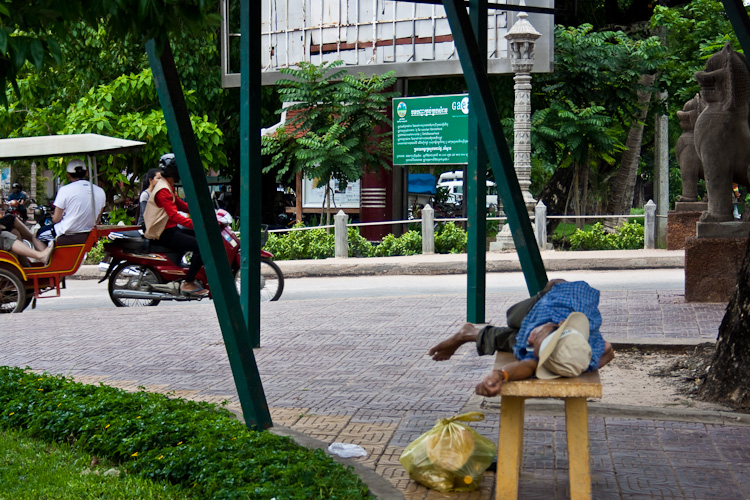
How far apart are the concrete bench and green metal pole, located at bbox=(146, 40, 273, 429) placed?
5.09ft

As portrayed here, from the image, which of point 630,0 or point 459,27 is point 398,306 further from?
point 630,0

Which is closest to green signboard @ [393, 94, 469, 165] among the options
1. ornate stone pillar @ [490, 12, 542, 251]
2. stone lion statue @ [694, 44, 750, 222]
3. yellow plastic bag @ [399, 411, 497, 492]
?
ornate stone pillar @ [490, 12, 542, 251]

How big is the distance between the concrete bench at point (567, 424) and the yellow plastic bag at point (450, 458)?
238mm

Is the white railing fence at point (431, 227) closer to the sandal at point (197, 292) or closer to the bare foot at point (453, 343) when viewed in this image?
the sandal at point (197, 292)

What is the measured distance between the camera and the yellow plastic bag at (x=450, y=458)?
13.4ft

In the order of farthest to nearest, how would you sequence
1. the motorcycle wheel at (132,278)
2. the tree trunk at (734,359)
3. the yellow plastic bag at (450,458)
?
the motorcycle wheel at (132,278), the tree trunk at (734,359), the yellow plastic bag at (450,458)

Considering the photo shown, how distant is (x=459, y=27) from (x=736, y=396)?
312cm

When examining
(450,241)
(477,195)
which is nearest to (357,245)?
(450,241)

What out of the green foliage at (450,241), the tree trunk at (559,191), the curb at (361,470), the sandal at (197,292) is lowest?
the curb at (361,470)

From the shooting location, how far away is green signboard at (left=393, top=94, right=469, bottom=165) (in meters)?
20.0

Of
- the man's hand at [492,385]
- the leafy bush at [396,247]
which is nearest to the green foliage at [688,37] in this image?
the leafy bush at [396,247]

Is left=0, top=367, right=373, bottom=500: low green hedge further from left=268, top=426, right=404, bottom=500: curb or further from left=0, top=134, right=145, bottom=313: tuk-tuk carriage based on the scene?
left=0, top=134, right=145, bottom=313: tuk-tuk carriage

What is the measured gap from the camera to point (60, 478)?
4.25 m

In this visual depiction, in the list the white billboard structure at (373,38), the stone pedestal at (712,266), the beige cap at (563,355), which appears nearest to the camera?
the beige cap at (563,355)
